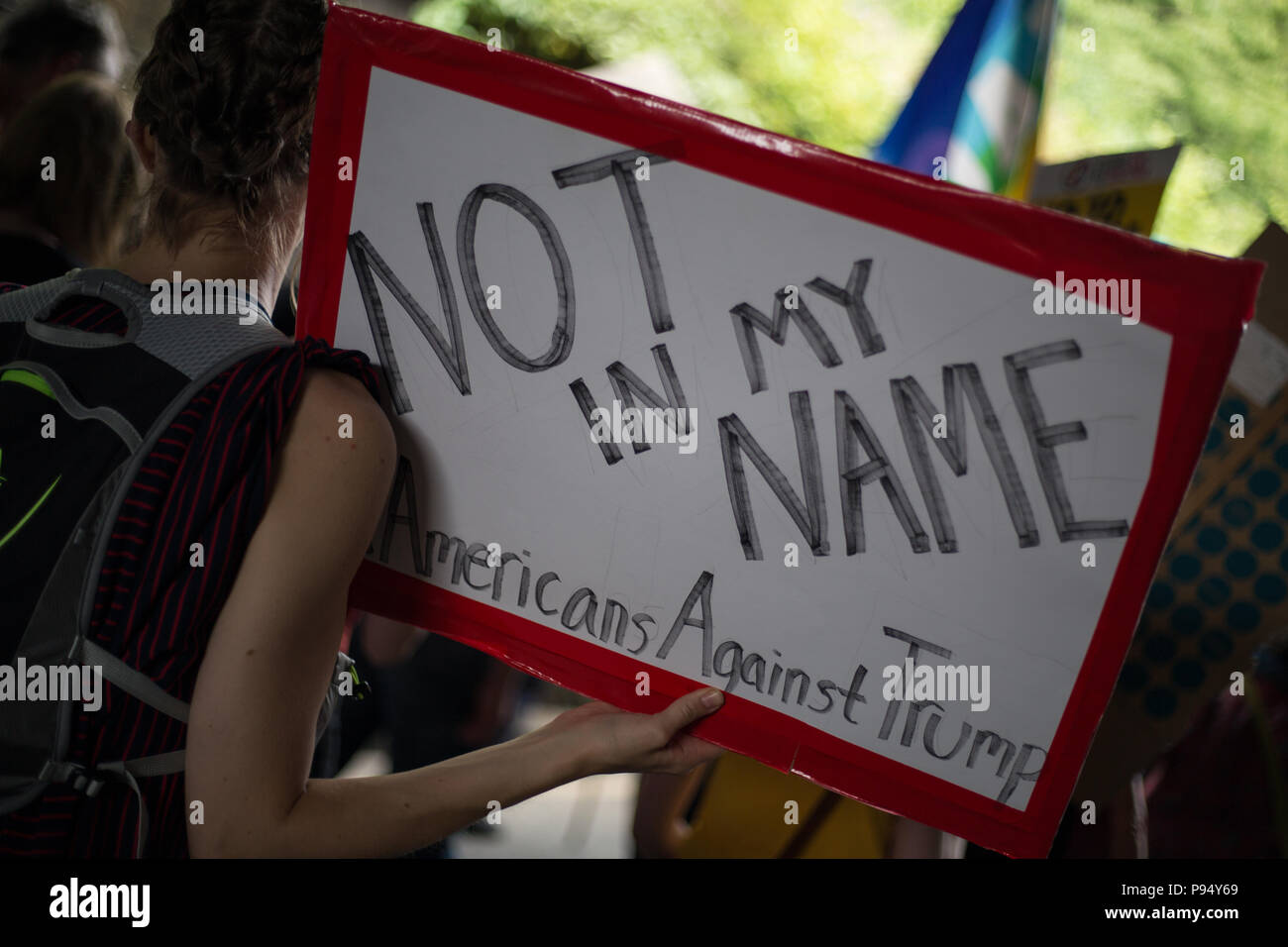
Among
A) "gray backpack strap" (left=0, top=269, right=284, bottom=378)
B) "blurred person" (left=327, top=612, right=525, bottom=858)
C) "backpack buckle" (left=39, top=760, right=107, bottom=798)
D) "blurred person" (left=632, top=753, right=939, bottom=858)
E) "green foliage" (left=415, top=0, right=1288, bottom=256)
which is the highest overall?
"green foliage" (left=415, top=0, right=1288, bottom=256)

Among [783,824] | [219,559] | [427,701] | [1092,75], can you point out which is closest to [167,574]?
[219,559]

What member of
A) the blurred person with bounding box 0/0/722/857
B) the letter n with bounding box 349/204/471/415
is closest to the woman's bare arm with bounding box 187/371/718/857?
the blurred person with bounding box 0/0/722/857

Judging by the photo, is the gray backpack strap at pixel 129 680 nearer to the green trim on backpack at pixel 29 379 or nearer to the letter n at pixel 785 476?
the green trim on backpack at pixel 29 379

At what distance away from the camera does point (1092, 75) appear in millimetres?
11297

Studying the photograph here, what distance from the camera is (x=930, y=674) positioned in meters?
1.26

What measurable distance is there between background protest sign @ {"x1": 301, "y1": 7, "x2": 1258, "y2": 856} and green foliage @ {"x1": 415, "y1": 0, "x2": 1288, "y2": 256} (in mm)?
8610

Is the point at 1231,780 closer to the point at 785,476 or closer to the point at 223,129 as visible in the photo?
the point at 785,476

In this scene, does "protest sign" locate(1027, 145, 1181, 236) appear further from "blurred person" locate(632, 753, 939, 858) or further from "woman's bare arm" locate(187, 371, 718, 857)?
"woman's bare arm" locate(187, 371, 718, 857)

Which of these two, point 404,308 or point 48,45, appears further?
point 48,45

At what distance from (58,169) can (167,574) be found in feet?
4.87

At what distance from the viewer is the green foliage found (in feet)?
33.4

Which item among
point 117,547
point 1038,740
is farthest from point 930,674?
point 117,547

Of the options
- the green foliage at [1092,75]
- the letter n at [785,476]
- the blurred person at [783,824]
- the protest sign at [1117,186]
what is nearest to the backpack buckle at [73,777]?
the letter n at [785,476]

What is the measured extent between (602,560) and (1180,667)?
1.04m
